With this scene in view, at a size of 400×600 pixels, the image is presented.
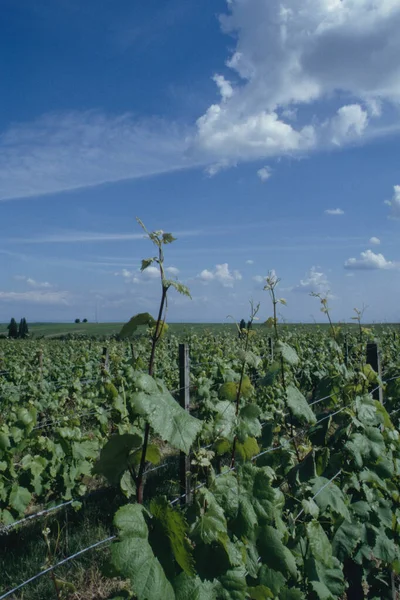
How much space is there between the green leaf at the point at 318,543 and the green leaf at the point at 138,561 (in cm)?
98

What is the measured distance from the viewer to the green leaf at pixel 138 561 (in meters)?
1.48

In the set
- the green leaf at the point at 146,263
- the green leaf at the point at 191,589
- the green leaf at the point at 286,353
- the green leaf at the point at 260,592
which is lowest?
the green leaf at the point at 260,592

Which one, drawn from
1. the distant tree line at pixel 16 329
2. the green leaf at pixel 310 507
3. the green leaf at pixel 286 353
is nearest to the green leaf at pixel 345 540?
the green leaf at pixel 310 507

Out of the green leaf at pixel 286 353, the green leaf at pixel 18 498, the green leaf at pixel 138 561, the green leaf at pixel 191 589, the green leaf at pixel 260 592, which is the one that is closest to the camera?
the green leaf at pixel 138 561

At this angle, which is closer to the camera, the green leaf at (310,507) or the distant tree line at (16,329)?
the green leaf at (310,507)

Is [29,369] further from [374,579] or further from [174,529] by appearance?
[174,529]

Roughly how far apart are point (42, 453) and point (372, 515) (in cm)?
321

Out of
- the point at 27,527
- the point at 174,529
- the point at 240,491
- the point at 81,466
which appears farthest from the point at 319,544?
the point at 27,527

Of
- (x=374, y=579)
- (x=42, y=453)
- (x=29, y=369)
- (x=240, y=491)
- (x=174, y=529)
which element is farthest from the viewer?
(x=29, y=369)

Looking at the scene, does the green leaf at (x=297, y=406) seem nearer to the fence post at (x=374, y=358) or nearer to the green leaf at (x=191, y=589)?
the green leaf at (x=191, y=589)

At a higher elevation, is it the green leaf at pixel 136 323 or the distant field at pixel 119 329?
the green leaf at pixel 136 323

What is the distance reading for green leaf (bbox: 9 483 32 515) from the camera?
4.47m

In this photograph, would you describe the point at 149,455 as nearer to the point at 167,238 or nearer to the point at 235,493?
the point at 235,493

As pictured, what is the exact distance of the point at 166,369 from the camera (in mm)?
10172
